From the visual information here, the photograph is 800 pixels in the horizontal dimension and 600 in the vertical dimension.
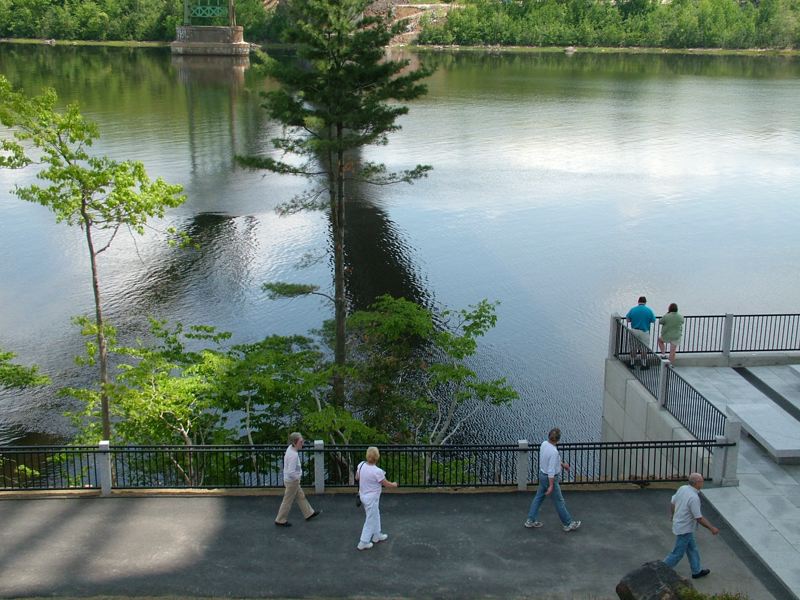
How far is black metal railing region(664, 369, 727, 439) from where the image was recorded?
1623 cm

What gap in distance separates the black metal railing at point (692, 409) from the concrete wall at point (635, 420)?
0.50 feet

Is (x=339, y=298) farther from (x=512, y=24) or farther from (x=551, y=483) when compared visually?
(x=512, y=24)

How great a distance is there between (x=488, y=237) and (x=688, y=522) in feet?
104

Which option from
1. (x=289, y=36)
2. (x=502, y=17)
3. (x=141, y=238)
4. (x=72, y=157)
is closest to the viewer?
(x=72, y=157)

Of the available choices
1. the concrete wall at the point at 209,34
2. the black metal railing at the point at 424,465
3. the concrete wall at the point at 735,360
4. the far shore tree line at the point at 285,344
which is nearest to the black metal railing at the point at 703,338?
the concrete wall at the point at 735,360

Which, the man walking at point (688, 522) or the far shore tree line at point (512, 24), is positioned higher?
the far shore tree line at point (512, 24)

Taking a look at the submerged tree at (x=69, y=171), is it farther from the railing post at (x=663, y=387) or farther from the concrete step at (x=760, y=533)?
the concrete step at (x=760, y=533)

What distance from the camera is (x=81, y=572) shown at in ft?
40.9

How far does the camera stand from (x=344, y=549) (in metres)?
13.1

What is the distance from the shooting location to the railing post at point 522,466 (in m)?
14.6

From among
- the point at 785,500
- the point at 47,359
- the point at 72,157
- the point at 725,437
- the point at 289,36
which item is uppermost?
the point at 289,36

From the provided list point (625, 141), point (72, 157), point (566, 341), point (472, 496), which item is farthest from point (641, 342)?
point (625, 141)

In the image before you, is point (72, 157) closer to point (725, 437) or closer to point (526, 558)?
point (526, 558)

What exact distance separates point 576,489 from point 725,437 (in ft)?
8.67
